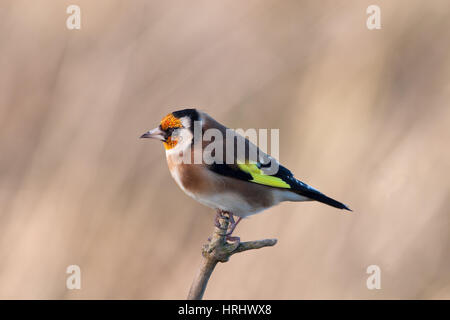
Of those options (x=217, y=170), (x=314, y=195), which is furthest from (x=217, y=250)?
(x=314, y=195)

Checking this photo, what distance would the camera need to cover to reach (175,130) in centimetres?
334

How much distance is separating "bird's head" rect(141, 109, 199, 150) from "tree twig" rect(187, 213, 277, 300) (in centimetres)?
58

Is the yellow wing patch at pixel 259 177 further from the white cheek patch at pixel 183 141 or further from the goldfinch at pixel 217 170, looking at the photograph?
the white cheek patch at pixel 183 141

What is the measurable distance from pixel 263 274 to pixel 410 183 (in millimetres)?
1536

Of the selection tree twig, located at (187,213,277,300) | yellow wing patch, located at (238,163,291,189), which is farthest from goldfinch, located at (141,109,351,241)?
tree twig, located at (187,213,277,300)

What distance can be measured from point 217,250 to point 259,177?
538 mm

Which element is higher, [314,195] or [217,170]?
[217,170]

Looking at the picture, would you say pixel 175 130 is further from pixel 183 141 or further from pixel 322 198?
pixel 322 198

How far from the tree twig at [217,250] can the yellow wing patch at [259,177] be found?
0.35 m

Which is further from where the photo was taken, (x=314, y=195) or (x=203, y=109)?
(x=203, y=109)

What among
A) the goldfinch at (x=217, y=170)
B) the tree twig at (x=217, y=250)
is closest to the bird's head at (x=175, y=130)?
the goldfinch at (x=217, y=170)

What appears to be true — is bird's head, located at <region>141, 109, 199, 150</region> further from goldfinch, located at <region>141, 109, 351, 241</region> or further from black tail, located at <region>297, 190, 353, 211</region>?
black tail, located at <region>297, 190, 353, 211</region>

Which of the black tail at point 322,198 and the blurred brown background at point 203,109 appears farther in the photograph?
the blurred brown background at point 203,109

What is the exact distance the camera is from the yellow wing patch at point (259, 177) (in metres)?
3.35
